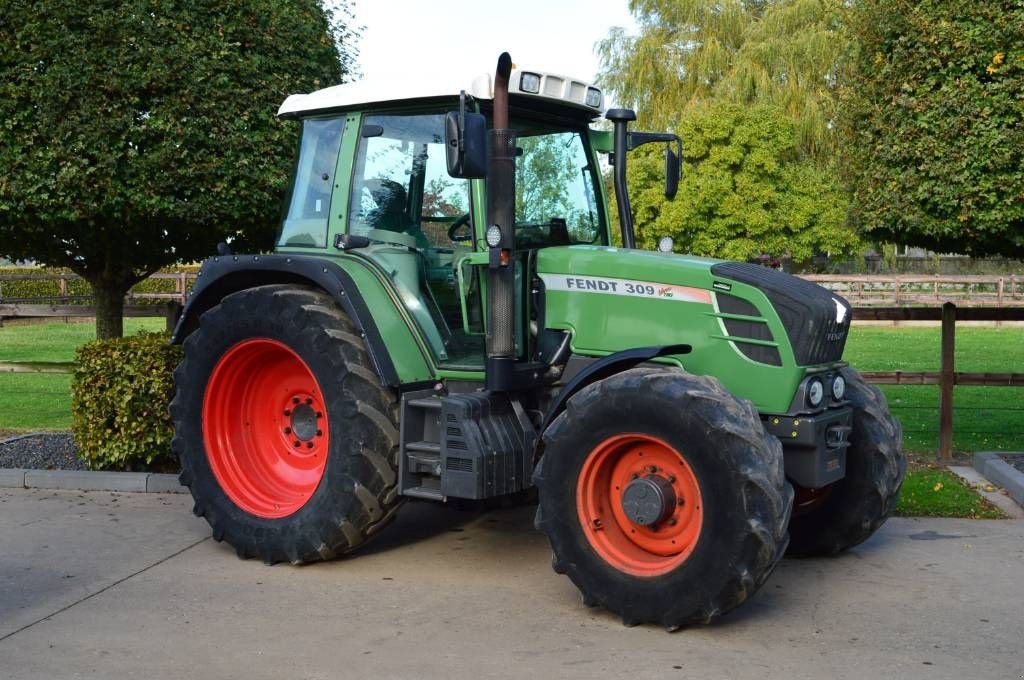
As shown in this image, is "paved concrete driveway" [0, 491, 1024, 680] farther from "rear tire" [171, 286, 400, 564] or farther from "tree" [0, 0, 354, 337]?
"tree" [0, 0, 354, 337]

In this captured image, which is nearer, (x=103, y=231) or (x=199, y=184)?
(x=199, y=184)

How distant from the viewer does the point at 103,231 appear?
30.3ft

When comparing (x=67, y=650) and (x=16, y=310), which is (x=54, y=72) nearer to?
(x=67, y=650)

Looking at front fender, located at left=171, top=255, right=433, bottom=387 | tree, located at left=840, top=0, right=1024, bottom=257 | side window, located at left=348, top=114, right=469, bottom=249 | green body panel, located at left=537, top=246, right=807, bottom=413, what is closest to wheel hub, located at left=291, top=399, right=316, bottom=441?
front fender, located at left=171, top=255, right=433, bottom=387

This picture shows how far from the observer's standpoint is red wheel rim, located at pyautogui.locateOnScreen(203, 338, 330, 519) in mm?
6879

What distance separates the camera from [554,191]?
673 cm

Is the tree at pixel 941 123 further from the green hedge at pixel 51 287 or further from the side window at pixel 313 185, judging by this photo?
the green hedge at pixel 51 287

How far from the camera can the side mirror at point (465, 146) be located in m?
5.59

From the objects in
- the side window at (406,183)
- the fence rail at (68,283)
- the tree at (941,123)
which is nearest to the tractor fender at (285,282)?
the side window at (406,183)

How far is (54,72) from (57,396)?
8.15m

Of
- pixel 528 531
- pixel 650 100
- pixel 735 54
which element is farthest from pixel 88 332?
pixel 528 531

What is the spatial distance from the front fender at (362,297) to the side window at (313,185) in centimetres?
27

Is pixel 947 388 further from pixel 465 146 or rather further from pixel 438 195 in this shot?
pixel 465 146

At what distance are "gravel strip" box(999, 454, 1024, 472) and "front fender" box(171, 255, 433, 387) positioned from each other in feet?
17.0
